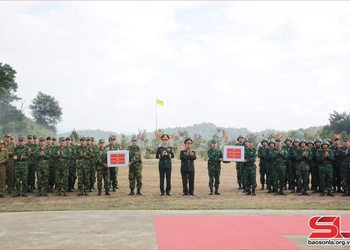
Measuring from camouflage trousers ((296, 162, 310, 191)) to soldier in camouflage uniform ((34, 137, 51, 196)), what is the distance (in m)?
8.34

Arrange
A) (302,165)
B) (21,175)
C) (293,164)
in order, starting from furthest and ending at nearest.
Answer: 1. (293,164)
2. (302,165)
3. (21,175)

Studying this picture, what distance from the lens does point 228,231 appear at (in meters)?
6.28

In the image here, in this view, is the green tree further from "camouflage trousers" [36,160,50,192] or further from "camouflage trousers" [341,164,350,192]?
"camouflage trousers" [341,164,350,192]

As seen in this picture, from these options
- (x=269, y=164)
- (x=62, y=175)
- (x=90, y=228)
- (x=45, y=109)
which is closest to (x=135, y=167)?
(x=62, y=175)

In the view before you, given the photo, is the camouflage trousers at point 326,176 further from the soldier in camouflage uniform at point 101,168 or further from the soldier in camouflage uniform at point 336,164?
the soldier in camouflage uniform at point 101,168

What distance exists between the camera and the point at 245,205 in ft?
30.6

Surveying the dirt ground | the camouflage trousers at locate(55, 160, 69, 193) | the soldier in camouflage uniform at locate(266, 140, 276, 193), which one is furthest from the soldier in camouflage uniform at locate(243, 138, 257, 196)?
the camouflage trousers at locate(55, 160, 69, 193)

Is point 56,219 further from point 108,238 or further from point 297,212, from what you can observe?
point 297,212

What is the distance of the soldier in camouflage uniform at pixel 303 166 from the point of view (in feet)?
38.4

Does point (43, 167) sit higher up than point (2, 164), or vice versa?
point (2, 164)

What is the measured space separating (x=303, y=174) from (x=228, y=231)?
21.2ft

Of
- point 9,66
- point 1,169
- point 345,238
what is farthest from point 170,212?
point 9,66

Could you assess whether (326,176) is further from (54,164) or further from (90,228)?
(54,164)

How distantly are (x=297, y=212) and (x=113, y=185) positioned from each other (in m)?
6.93
